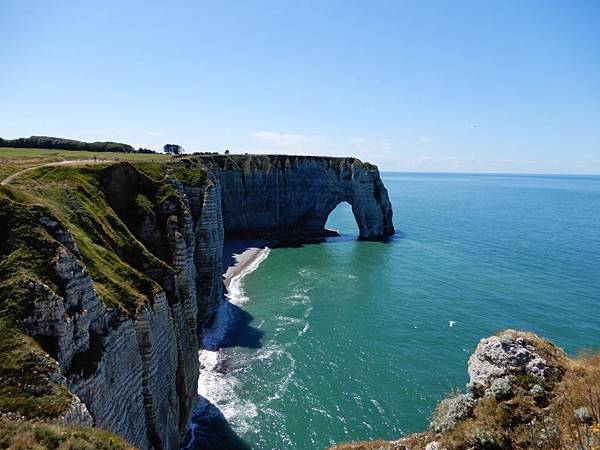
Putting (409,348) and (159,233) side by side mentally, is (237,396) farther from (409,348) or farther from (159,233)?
(409,348)

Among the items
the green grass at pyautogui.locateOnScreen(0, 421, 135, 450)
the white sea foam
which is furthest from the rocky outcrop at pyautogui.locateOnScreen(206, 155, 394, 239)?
the green grass at pyautogui.locateOnScreen(0, 421, 135, 450)

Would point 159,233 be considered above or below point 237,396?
above

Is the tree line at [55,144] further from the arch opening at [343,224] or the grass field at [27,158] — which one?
the arch opening at [343,224]

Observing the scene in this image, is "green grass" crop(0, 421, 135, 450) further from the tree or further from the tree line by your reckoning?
the tree

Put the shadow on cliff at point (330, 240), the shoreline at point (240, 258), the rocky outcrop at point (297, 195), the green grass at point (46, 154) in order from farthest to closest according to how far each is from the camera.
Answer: the rocky outcrop at point (297, 195) → the shadow on cliff at point (330, 240) → the shoreline at point (240, 258) → the green grass at point (46, 154)

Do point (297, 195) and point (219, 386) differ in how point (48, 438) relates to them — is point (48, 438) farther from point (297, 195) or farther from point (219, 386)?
point (297, 195)

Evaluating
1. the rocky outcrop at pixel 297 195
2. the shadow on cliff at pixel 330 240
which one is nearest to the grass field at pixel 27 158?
the rocky outcrop at pixel 297 195

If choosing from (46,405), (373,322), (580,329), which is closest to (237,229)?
(373,322)
